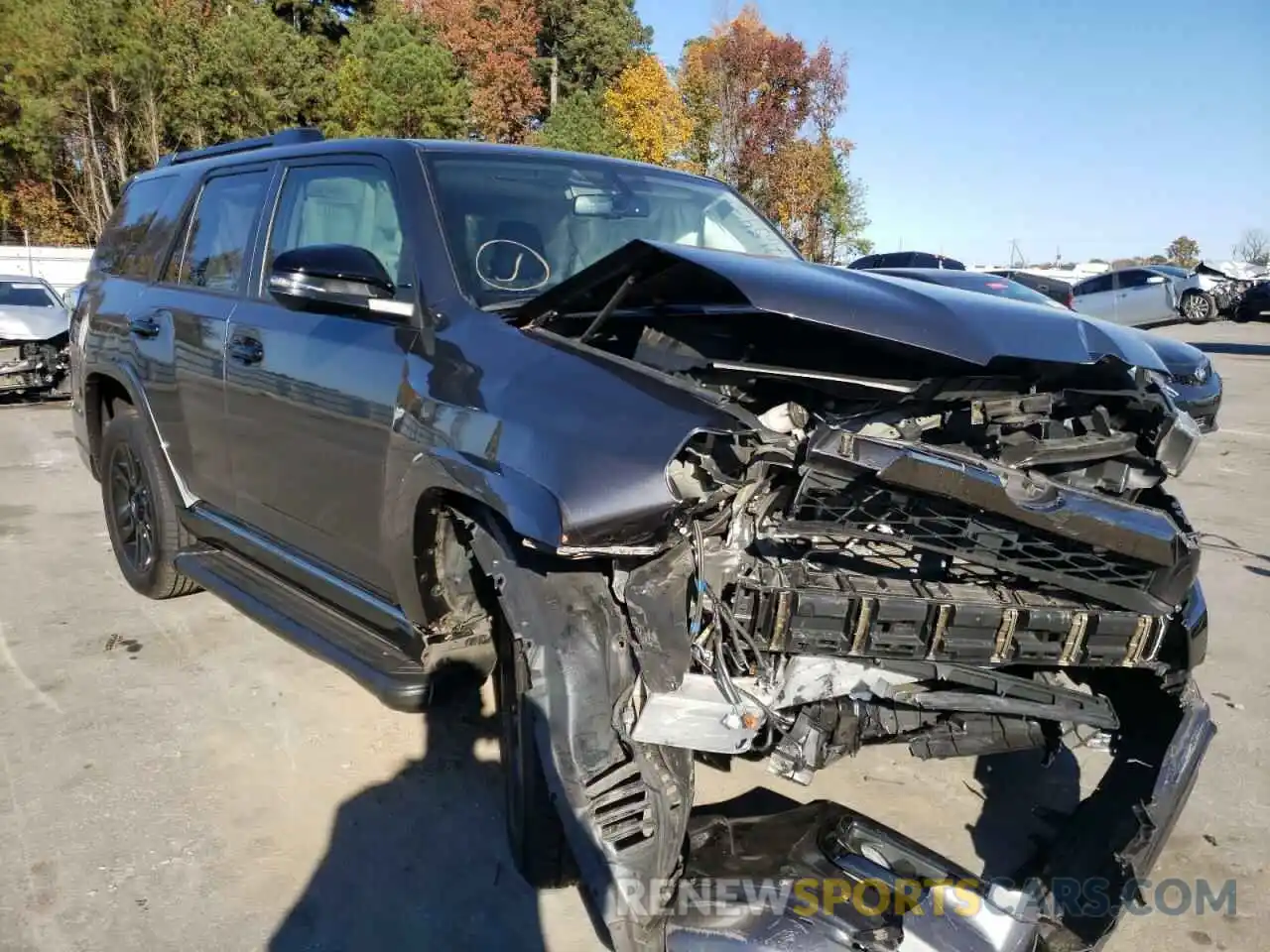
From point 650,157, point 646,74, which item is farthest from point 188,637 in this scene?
point 646,74

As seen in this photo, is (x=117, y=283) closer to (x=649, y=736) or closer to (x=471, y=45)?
(x=649, y=736)

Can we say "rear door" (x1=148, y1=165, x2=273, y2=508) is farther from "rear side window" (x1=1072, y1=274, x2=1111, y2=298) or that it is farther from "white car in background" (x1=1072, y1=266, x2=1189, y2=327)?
"rear side window" (x1=1072, y1=274, x2=1111, y2=298)

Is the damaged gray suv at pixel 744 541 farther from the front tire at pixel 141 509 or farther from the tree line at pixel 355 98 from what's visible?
the tree line at pixel 355 98

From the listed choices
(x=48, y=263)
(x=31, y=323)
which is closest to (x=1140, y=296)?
(x=31, y=323)

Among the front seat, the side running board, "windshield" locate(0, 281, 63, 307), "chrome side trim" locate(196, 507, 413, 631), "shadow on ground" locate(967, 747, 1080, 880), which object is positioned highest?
the front seat

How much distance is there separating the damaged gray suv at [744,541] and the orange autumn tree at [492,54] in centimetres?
3345

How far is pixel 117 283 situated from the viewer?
479 centimetres

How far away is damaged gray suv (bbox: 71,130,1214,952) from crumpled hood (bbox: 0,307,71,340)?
35.5 feet

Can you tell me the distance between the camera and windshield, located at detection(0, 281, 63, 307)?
12.4m

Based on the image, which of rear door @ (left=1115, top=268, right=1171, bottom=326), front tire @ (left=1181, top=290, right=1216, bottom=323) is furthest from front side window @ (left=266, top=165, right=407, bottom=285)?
front tire @ (left=1181, top=290, right=1216, bottom=323)

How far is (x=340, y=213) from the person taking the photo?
3.38 metres

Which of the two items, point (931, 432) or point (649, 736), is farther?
point (931, 432)

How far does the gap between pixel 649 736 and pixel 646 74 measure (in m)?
34.1

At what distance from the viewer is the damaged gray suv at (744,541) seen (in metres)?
2.16
